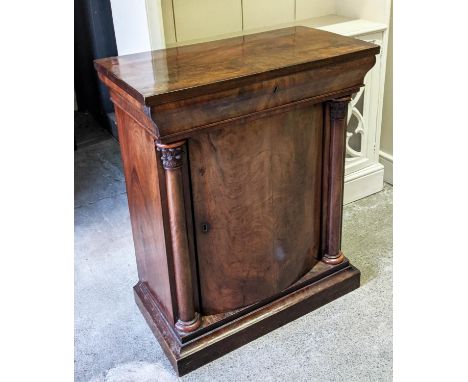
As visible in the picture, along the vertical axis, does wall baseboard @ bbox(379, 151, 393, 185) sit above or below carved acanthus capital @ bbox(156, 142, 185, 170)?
below

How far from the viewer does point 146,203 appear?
1.71m

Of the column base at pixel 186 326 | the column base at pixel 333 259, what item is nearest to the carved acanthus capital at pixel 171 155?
the column base at pixel 186 326

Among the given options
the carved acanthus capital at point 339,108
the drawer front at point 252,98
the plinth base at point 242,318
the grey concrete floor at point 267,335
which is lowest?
the grey concrete floor at point 267,335

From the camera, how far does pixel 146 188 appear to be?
1.67 meters

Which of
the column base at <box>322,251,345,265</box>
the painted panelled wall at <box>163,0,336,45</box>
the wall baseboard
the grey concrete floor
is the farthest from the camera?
the wall baseboard

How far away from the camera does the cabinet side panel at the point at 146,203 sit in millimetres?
1592

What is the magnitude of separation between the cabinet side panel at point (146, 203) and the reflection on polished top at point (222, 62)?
158 millimetres

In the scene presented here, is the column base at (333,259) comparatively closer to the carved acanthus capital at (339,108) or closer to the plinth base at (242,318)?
the plinth base at (242,318)

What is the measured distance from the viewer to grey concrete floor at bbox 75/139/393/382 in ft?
5.75

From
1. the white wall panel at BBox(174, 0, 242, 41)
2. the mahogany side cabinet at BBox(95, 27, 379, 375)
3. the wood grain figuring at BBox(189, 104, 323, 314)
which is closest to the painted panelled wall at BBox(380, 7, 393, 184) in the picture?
the white wall panel at BBox(174, 0, 242, 41)

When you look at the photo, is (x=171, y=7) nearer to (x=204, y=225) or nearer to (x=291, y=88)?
(x=291, y=88)

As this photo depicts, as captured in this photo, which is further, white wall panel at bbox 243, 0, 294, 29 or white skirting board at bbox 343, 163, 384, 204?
white skirting board at bbox 343, 163, 384, 204

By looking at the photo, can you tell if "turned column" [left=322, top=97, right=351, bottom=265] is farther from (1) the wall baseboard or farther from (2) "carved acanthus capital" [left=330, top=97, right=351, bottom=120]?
(1) the wall baseboard

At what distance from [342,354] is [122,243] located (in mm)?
1216
